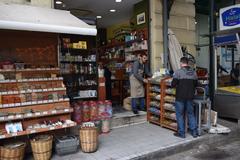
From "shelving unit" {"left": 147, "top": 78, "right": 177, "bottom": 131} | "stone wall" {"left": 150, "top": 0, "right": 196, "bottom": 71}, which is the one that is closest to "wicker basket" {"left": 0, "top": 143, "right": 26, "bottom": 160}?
"shelving unit" {"left": 147, "top": 78, "right": 177, "bottom": 131}

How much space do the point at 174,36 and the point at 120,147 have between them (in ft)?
13.3

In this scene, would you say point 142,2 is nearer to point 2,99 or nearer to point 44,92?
point 44,92

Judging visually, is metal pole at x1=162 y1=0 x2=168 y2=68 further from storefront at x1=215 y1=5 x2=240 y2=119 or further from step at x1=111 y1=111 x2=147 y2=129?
step at x1=111 y1=111 x2=147 y2=129

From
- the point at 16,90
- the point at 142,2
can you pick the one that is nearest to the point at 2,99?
the point at 16,90

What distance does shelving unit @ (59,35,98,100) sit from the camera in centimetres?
684

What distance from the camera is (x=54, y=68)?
5406 millimetres

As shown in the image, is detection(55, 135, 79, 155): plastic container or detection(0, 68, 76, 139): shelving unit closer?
detection(0, 68, 76, 139): shelving unit

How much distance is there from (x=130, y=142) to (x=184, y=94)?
1559 millimetres

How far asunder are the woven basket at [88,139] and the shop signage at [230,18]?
4861 mm

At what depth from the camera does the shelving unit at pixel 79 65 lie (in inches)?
269

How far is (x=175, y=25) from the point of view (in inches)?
322

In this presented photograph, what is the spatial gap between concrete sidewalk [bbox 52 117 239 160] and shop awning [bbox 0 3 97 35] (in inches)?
90.9

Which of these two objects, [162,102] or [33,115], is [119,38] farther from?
[33,115]

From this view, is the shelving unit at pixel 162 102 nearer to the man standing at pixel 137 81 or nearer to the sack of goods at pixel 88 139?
the man standing at pixel 137 81
